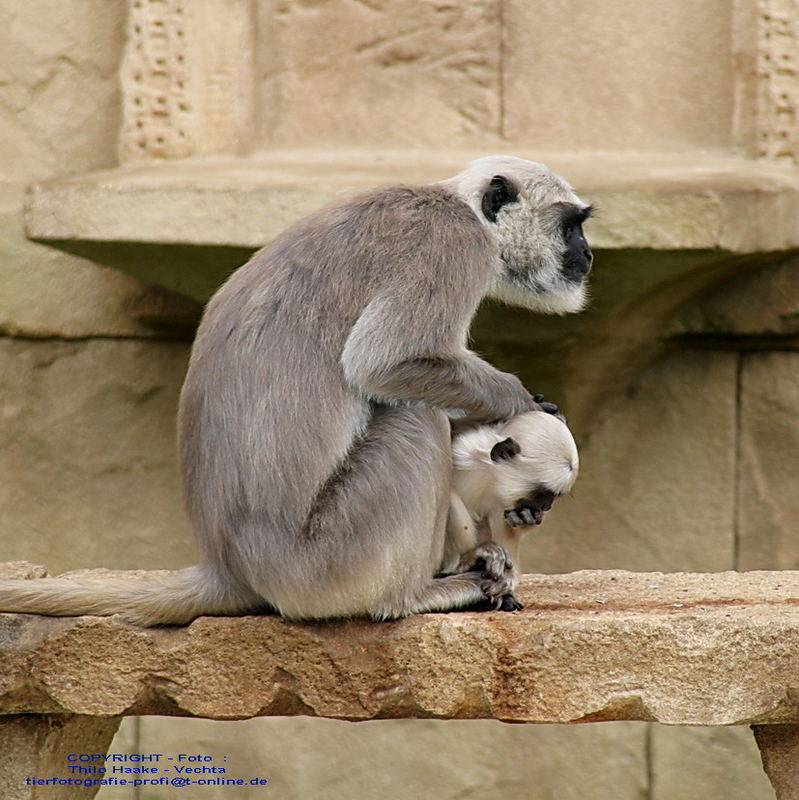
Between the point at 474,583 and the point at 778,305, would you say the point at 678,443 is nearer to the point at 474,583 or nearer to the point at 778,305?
the point at 778,305

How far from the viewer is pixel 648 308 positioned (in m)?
6.02

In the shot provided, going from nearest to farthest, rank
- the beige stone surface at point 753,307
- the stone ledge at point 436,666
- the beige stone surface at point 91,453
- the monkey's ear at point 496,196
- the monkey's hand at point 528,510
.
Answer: the stone ledge at point 436,666, the monkey's hand at point 528,510, the monkey's ear at point 496,196, the beige stone surface at point 753,307, the beige stone surface at point 91,453

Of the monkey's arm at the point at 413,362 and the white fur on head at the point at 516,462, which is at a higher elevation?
the monkey's arm at the point at 413,362

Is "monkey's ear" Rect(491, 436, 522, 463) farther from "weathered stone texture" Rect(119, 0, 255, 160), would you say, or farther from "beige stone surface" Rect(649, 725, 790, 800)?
"weathered stone texture" Rect(119, 0, 255, 160)

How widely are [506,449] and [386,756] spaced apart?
249cm

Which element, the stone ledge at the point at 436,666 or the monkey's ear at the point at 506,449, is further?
the monkey's ear at the point at 506,449

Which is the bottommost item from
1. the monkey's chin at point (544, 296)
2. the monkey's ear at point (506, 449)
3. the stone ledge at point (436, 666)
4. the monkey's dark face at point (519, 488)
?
Answer: the stone ledge at point (436, 666)

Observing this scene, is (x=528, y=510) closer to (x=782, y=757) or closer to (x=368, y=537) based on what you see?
(x=368, y=537)

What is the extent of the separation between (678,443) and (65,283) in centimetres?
253

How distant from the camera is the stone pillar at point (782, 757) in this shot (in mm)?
4156

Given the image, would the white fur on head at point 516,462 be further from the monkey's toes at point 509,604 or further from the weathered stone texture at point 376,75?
the weathered stone texture at point 376,75

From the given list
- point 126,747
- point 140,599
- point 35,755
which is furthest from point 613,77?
point 35,755

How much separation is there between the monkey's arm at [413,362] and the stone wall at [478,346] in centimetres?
202

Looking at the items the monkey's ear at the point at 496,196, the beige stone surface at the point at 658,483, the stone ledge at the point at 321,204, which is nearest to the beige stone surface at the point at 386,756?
the beige stone surface at the point at 658,483
